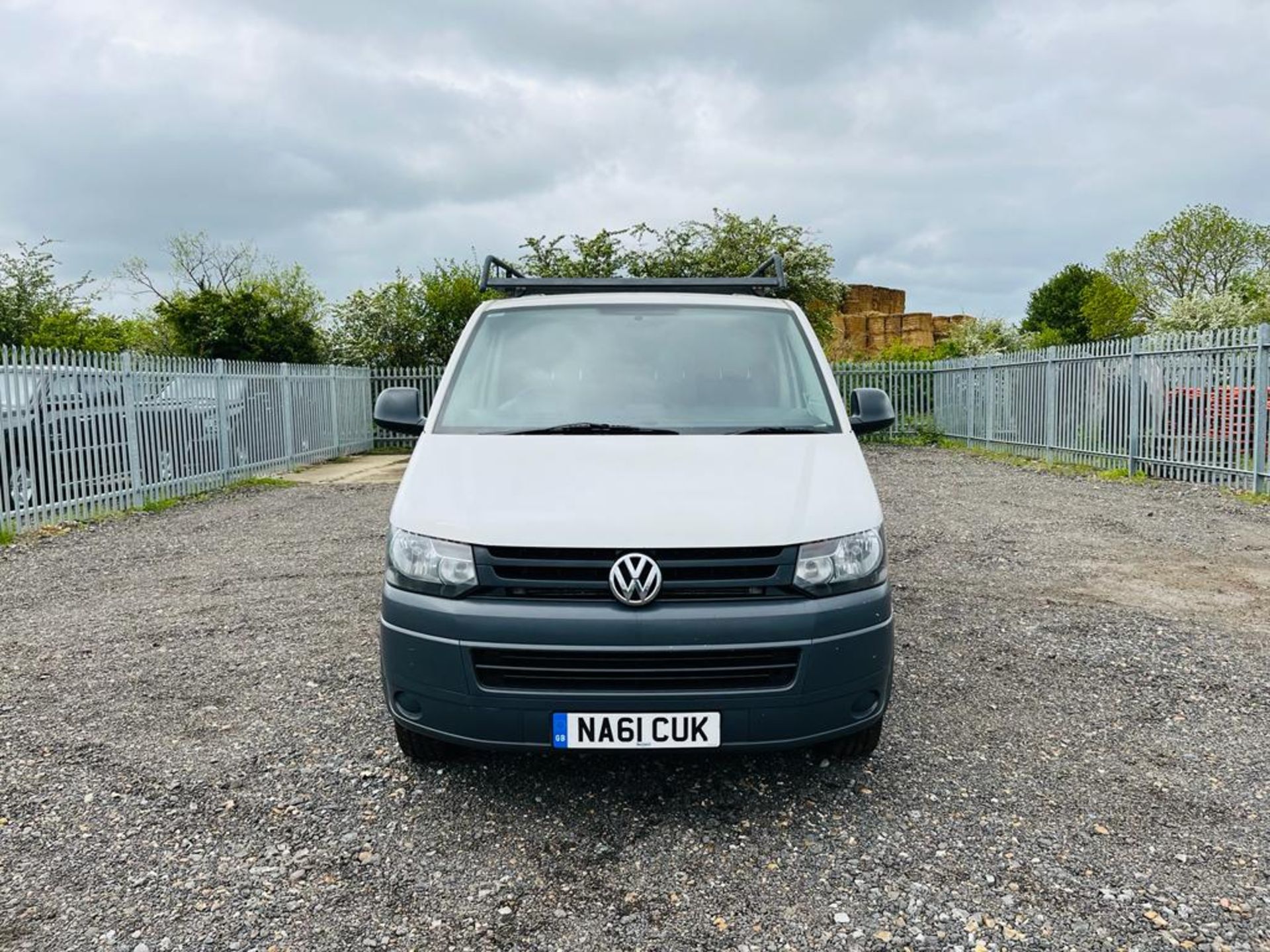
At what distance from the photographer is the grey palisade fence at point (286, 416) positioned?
32.0 feet

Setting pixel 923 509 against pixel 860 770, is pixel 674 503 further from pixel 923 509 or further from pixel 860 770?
pixel 923 509

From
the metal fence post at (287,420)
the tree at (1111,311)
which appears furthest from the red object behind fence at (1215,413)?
the tree at (1111,311)

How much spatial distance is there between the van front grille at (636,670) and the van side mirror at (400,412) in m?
1.62

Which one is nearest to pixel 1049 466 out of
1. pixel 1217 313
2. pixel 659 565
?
pixel 659 565

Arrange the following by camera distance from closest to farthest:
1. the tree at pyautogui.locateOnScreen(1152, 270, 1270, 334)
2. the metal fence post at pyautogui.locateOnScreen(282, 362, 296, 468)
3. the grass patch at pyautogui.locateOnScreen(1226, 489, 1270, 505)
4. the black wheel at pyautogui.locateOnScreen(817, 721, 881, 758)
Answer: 1. the black wheel at pyautogui.locateOnScreen(817, 721, 881, 758)
2. the grass patch at pyautogui.locateOnScreen(1226, 489, 1270, 505)
3. the metal fence post at pyautogui.locateOnScreen(282, 362, 296, 468)
4. the tree at pyautogui.locateOnScreen(1152, 270, 1270, 334)

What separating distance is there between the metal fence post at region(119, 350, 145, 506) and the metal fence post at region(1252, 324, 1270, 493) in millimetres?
14105

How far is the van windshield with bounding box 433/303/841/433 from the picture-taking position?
12.3 ft

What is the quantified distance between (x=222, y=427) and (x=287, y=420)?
286 cm

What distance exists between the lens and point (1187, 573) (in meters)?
6.96

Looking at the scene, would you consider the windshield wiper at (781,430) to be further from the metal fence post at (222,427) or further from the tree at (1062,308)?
the tree at (1062,308)

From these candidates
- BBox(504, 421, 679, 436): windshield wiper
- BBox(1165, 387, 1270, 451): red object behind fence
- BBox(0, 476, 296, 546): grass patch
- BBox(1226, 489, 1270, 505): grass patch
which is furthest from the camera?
BBox(1165, 387, 1270, 451): red object behind fence

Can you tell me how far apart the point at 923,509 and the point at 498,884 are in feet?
28.8

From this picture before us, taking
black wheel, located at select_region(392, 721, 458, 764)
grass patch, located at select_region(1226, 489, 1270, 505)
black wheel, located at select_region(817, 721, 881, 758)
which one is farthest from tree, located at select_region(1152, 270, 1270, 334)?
black wheel, located at select_region(392, 721, 458, 764)

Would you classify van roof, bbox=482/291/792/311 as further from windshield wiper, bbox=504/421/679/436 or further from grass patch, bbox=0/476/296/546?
grass patch, bbox=0/476/296/546
